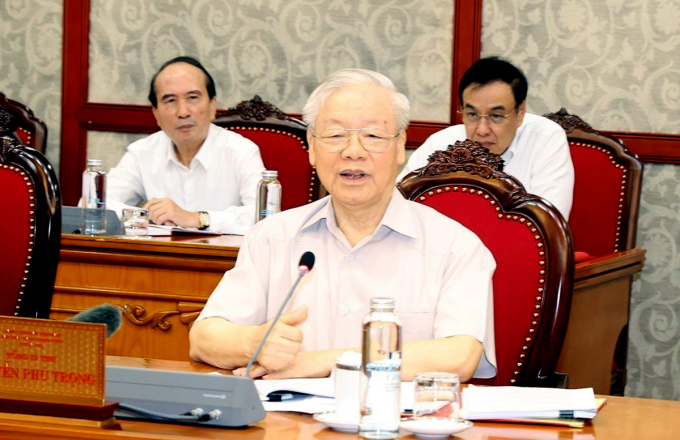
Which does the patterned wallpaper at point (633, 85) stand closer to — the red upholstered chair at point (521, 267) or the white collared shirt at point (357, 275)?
the red upholstered chair at point (521, 267)

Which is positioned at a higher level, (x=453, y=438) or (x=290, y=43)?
(x=290, y=43)

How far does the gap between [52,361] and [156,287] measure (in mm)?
1662

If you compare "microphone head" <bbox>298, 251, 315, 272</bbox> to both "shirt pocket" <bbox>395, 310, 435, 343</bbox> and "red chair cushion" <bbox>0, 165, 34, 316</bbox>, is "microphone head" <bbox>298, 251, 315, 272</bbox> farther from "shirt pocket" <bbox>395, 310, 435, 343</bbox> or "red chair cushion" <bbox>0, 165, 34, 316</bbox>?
"red chair cushion" <bbox>0, 165, 34, 316</bbox>

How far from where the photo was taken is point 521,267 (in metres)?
2.11

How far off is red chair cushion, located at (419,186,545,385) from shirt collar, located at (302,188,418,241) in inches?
9.3

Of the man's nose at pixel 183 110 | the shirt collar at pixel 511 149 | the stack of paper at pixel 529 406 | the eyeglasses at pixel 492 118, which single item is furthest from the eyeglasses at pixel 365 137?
the man's nose at pixel 183 110

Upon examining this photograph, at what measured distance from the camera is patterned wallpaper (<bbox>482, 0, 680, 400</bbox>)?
4.04 metres

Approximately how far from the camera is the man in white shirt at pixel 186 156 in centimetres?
392

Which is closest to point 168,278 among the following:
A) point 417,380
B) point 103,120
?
point 417,380

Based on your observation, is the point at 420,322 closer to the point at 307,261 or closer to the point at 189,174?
the point at 307,261

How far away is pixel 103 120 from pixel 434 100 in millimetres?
1530

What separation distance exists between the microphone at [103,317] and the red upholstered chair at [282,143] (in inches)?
Answer: 99.6

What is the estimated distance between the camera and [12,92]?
15.5ft

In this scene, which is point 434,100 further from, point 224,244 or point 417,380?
point 417,380
